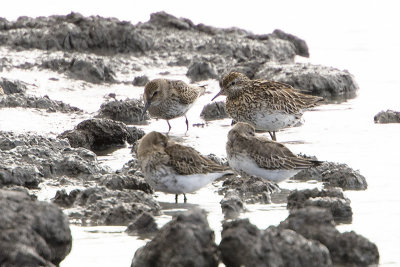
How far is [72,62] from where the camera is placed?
19766 millimetres

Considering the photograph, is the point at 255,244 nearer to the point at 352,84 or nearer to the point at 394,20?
the point at 352,84

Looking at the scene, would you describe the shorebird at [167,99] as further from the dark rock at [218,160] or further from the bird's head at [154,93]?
the dark rock at [218,160]

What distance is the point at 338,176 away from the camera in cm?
1141

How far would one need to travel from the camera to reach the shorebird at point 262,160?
1147 centimetres

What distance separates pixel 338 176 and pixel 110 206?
3113mm

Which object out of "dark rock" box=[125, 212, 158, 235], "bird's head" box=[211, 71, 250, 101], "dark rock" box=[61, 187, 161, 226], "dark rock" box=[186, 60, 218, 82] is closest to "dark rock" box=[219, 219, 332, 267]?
"dark rock" box=[125, 212, 158, 235]

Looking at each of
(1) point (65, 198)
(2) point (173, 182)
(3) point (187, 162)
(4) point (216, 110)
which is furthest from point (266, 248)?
(4) point (216, 110)

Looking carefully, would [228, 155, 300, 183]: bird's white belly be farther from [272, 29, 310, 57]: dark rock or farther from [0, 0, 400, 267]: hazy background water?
[272, 29, 310, 57]: dark rock

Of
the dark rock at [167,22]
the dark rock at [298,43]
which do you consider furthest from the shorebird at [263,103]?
the dark rock at [167,22]

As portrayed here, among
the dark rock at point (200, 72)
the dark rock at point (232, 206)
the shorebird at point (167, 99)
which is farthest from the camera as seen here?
the dark rock at point (200, 72)

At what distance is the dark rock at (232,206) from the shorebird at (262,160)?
1.35 metres

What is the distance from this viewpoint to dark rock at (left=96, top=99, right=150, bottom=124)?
53.8 ft

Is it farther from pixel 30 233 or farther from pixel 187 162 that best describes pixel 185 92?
pixel 30 233

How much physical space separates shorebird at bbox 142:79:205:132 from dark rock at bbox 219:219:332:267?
28.2ft
